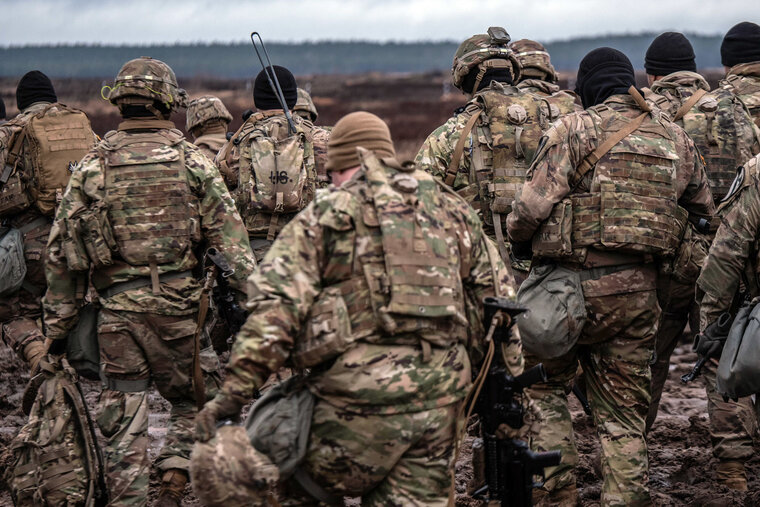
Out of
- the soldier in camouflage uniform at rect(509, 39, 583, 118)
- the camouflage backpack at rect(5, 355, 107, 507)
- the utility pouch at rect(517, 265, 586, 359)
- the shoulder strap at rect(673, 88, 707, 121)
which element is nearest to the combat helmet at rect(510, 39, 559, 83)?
the soldier in camouflage uniform at rect(509, 39, 583, 118)

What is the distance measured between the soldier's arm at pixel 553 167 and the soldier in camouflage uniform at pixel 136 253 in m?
1.69

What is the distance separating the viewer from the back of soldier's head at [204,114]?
9.17 m

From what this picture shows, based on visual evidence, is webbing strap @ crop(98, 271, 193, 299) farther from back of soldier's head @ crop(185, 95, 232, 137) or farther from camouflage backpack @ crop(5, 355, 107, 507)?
back of soldier's head @ crop(185, 95, 232, 137)

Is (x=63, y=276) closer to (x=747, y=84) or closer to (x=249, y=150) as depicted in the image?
(x=249, y=150)

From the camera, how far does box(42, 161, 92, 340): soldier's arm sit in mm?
5160

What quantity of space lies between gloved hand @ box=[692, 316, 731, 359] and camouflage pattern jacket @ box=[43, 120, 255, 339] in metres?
2.57

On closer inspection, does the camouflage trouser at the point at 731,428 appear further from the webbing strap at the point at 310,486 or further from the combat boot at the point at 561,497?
the webbing strap at the point at 310,486

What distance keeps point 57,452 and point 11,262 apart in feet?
7.64

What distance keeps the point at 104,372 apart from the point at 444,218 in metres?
2.52

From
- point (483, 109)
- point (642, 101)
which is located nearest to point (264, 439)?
point (642, 101)

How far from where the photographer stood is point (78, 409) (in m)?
5.20

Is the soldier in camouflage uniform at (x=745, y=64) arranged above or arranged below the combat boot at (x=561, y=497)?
above

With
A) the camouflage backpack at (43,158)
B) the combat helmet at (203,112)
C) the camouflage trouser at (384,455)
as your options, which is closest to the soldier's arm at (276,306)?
the camouflage trouser at (384,455)

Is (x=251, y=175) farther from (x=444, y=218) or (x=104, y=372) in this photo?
(x=444, y=218)
